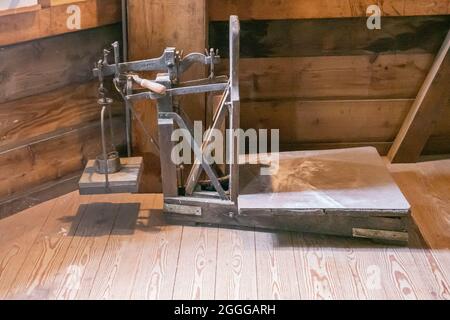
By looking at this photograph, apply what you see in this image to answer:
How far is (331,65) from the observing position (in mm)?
2689

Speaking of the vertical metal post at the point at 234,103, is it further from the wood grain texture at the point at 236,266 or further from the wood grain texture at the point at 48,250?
the wood grain texture at the point at 48,250

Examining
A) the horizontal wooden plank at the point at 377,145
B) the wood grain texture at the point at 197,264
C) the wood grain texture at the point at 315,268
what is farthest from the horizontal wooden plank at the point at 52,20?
the wood grain texture at the point at 315,268

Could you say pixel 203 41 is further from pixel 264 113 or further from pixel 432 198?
pixel 432 198

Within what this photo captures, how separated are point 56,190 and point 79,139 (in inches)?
Result: 8.9

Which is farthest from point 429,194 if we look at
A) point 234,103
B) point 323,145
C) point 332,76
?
point 234,103

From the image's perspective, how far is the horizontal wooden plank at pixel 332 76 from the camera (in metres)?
2.68

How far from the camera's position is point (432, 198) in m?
2.53

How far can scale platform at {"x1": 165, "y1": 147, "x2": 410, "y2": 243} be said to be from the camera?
212cm

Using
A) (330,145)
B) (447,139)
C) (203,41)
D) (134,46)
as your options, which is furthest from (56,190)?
(447,139)

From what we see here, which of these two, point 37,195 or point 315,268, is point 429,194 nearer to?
point 315,268

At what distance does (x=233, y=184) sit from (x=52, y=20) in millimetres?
883

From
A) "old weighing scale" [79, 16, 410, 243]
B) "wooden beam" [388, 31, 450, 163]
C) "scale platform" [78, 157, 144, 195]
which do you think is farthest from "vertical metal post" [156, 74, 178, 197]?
"wooden beam" [388, 31, 450, 163]
